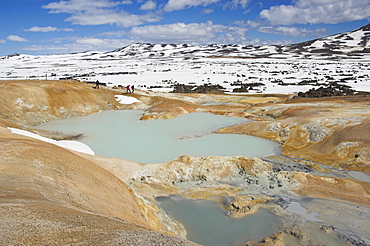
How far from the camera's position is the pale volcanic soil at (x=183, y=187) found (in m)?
5.82

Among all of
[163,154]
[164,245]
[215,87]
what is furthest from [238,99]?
[164,245]

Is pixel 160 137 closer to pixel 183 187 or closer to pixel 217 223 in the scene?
pixel 183 187

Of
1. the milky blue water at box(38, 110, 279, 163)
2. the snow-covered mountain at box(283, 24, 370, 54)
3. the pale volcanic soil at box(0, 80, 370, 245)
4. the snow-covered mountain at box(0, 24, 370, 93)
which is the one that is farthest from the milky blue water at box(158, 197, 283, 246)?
the snow-covered mountain at box(283, 24, 370, 54)

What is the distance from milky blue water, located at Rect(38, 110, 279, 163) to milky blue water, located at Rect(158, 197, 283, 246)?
5751 millimetres

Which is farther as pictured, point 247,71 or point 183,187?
point 247,71

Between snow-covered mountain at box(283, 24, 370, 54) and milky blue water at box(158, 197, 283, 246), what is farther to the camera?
snow-covered mountain at box(283, 24, 370, 54)

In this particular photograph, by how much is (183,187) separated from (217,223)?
3392 mm

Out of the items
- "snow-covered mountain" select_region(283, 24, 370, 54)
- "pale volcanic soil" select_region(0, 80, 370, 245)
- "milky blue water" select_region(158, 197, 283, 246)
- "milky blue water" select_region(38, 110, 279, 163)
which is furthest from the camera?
"snow-covered mountain" select_region(283, 24, 370, 54)

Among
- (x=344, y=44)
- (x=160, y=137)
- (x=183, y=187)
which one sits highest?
(x=344, y=44)

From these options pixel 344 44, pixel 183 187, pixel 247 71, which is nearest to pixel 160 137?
pixel 183 187

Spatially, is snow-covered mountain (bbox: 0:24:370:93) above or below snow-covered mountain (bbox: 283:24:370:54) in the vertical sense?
below

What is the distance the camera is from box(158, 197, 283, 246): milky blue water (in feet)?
29.7

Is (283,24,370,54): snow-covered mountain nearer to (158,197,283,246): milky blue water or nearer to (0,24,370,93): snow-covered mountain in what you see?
(0,24,370,93): snow-covered mountain

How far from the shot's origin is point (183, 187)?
13109 millimetres
